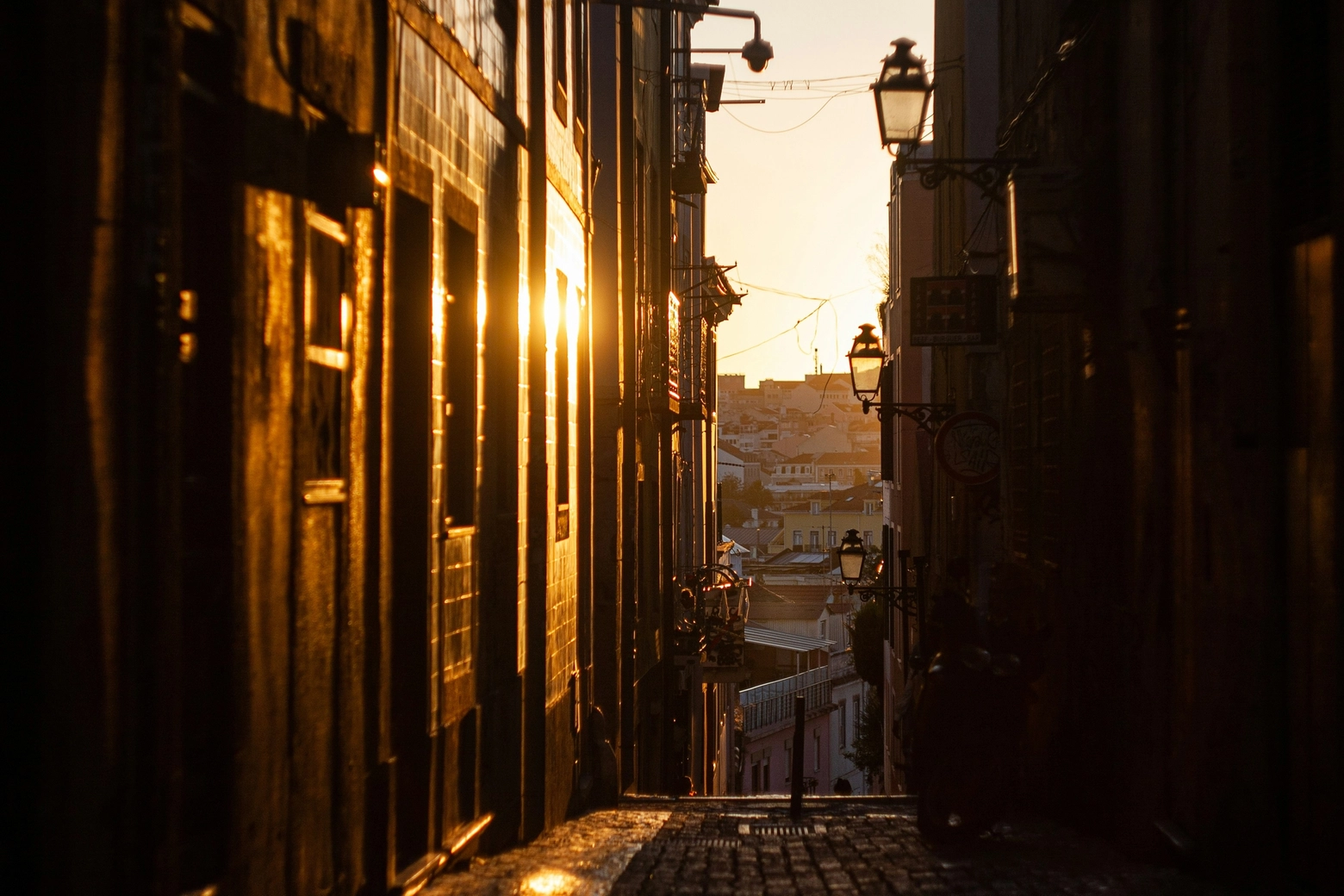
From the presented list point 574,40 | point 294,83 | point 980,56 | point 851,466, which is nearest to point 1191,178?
point 294,83

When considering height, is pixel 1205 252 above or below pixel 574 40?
below

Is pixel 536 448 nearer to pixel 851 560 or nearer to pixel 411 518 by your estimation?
pixel 411 518

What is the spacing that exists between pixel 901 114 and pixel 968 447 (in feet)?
11.7

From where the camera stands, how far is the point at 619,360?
17562mm

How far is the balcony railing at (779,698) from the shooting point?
46.9 metres

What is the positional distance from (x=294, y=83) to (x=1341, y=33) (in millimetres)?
3794

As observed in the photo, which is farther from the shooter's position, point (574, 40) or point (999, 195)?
point (574, 40)

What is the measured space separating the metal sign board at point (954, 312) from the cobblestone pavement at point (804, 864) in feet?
15.8

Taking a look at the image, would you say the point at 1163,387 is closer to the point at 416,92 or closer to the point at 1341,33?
the point at 1341,33

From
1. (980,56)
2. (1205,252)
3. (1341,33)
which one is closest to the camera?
(1341,33)

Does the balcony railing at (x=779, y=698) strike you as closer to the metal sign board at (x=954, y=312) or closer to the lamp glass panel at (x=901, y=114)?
the metal sign board at (x=954, y=312)

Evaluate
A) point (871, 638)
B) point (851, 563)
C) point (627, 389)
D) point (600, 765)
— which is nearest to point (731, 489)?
point (871, 638)

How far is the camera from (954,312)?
13.6 metres

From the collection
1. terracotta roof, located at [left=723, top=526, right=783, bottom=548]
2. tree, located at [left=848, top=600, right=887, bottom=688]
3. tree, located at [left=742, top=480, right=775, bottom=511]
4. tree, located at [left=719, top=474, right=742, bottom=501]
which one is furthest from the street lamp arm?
tree, located at [left=742, top=480, right=775, bottom=511]
